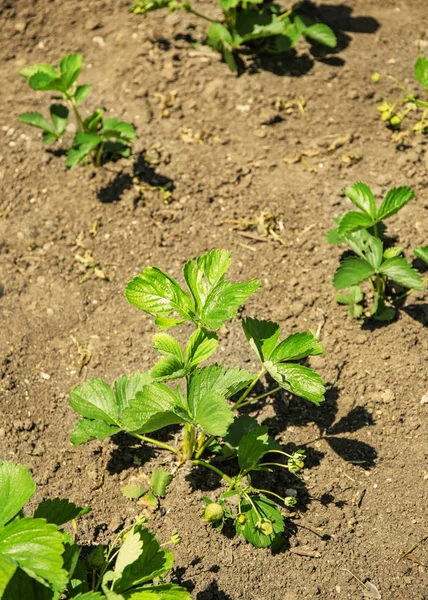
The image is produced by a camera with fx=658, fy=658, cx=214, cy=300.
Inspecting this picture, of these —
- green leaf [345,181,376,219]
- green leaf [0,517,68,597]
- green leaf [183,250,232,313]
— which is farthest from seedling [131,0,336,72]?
green leaf [0,517,68,597]

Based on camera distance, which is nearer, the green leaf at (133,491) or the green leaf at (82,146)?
the green leaf at (133,491)

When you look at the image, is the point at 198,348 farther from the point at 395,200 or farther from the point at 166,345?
the point at 395,200

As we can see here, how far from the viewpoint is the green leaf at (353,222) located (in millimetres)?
2469

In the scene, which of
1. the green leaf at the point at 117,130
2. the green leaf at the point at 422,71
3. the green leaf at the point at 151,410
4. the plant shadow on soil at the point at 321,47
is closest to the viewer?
the green leaf at the point at 151,410

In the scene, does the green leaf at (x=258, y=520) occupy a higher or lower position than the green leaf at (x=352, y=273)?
lower

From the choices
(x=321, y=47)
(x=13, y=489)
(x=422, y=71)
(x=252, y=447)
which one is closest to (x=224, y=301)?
(x=252, y=447)

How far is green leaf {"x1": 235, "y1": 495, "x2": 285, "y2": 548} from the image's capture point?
2.04 metres

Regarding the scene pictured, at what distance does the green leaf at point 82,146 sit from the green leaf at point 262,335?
1.20 meters

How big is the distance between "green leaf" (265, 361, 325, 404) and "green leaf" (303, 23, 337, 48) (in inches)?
75.2

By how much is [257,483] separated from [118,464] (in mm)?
502

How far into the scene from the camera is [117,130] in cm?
293

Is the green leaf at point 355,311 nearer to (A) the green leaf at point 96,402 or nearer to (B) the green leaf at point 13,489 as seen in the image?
(A) the green leaf at point 96,402

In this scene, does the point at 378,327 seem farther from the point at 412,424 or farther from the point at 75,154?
the point at 75,154

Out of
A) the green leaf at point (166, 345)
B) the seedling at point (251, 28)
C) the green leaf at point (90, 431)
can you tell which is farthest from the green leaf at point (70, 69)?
the green leaf at point (90, 431)
